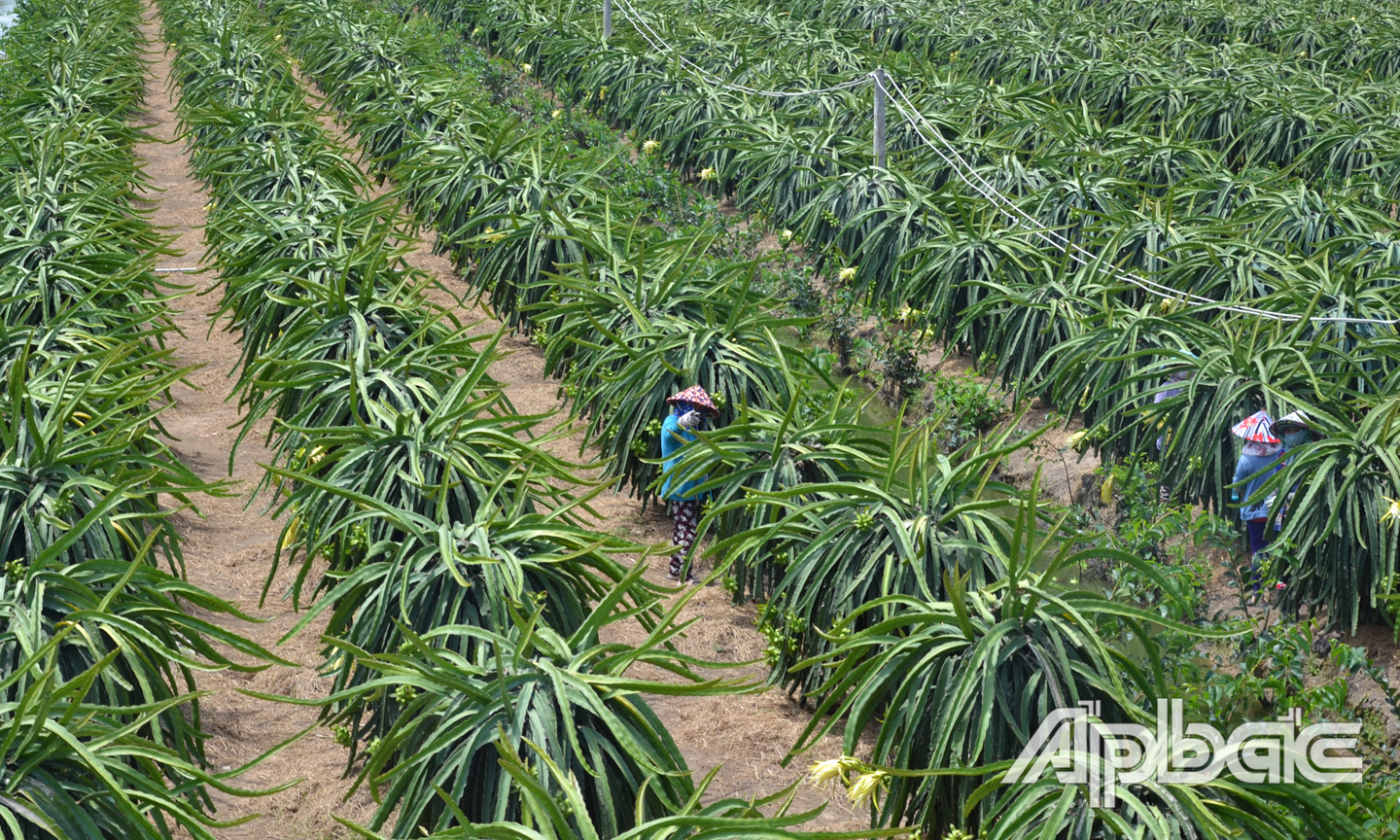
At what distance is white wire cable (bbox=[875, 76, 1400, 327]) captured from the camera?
660cm

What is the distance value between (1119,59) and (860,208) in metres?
6.00

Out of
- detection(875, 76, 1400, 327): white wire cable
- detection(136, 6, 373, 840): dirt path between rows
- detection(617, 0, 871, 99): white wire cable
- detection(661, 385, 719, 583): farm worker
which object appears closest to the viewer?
detection(136, 6, 373, 840): dirt path between rows

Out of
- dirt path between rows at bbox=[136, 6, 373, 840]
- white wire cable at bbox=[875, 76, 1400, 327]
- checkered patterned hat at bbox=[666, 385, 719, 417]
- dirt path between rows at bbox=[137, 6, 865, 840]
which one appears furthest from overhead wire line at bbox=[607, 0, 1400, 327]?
dirt path between rows at bbox=[136, 6, 373, 840]

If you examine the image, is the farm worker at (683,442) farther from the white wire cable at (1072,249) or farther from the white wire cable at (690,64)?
the white wire cable at (690,64)

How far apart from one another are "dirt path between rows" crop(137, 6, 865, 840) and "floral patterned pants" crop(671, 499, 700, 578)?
0.12 metres

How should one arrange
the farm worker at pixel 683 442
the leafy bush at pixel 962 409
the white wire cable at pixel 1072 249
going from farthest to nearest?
the leafy bush at pixel 962 409 < the white wire cable at pixel 1072 249 < the farm worker at pixel 683 442

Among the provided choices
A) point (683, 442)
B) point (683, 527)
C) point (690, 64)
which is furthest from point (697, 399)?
point (690, 64)

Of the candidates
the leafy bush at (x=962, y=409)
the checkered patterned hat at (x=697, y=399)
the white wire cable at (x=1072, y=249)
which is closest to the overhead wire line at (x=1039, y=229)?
the white wire cable at (x=1072, y=249)

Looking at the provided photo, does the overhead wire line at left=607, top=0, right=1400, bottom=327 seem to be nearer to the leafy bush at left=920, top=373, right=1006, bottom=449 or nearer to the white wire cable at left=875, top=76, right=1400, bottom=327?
the white wire cable at left=875, top=76, right=1400, bottom=327

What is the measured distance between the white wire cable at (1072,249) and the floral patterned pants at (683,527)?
9.43 ft

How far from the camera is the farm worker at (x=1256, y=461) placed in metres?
5.75

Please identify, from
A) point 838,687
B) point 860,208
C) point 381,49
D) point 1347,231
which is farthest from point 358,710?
point 381,49

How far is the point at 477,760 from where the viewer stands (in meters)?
3.65

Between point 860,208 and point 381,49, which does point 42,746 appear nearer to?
point 860,208
